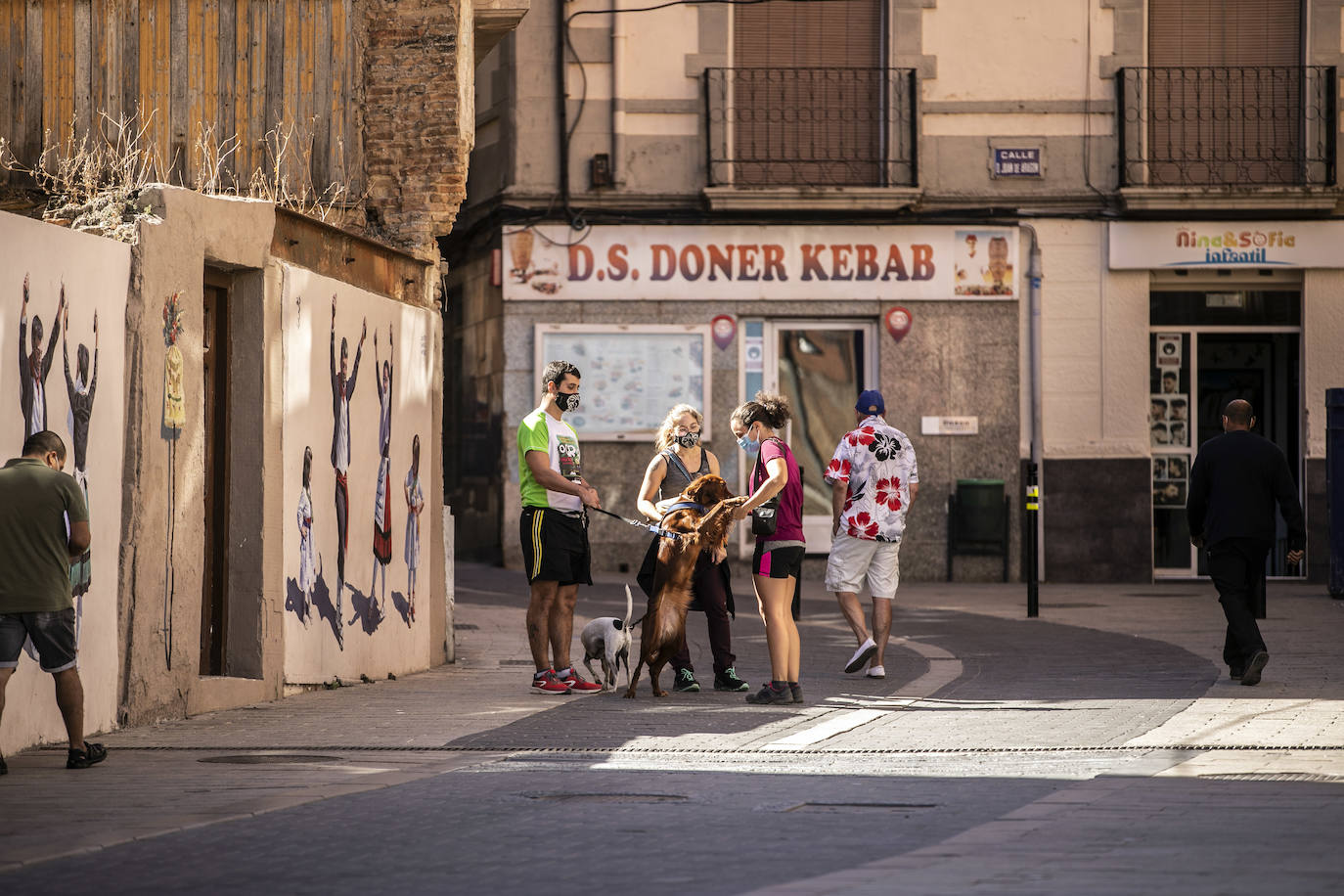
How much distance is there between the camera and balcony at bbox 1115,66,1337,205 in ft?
74.4

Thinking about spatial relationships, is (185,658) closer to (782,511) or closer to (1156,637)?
(782,511)

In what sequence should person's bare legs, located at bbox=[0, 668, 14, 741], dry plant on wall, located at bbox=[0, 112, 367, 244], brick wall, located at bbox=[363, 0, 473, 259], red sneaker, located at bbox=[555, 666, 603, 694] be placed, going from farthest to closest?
brick wall, located at bbox=[363, 0, 473, 259]
dry plant on wall, located at bbox=[0, 112, 367, 244]
red sneaker, located at bbox=[555, 666, 603, 694]
person's bare legs, located at bbox=[0, 668, 14, 741]

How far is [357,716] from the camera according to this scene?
10188mm

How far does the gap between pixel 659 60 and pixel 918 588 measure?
674 cm

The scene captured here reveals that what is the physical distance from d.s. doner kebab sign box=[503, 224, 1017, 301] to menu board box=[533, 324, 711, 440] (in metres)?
0.42

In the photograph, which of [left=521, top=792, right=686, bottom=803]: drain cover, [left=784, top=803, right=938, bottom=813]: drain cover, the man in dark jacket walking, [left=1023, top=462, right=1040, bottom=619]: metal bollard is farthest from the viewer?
[left=1023, top=462, right=1040, bottom=619]: metal bollard

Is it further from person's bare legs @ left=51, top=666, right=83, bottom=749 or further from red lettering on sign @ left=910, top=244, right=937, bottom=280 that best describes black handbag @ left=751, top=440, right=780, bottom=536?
red lettering on sign @ left=910, top=244, right=937, bottom=280

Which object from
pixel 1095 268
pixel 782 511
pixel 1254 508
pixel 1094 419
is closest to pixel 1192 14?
pixel 1095 268

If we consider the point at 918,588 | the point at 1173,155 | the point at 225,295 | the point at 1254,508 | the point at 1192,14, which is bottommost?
the point at 918,588

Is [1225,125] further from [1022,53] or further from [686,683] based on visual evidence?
[686,683]

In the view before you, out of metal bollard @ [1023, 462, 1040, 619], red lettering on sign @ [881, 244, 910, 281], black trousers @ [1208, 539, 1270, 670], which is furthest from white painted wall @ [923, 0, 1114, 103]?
black trousers @ [1208, 539, 1270, 670]

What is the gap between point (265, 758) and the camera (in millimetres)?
8555

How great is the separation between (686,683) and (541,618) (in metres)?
0.90

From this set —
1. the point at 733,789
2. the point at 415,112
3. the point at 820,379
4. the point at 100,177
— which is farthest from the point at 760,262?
the point at 733,789
